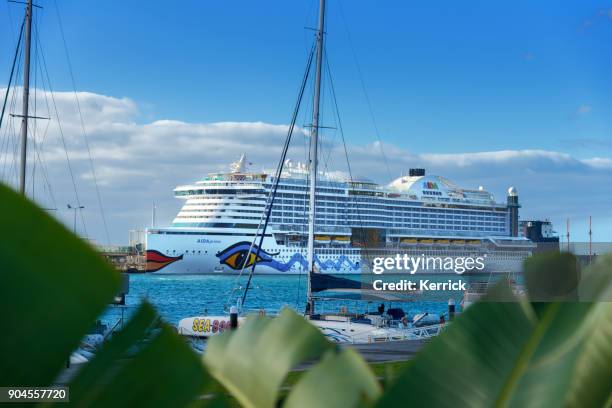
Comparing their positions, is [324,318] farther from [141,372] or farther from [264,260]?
[264,260]

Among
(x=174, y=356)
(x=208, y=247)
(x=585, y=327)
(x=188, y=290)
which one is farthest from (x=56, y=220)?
(x=208, y=247)

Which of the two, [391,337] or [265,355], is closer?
[265,355]

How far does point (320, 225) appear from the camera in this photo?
40.9 meters

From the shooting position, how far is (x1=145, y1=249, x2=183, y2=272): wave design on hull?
3853 centimetres

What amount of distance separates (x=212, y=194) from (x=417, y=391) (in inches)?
1605

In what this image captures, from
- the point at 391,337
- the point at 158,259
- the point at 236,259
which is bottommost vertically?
the point at 391,337

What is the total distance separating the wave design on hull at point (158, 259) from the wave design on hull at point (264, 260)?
2354mm

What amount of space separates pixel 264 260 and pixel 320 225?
3.82m

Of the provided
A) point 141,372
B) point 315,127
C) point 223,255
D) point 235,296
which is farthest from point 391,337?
point 223,255

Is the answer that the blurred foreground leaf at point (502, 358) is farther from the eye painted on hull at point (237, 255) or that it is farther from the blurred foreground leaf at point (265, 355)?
the eye painted on hull at point (237, 255)

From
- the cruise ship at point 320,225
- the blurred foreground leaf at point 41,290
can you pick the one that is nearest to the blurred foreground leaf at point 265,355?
the blurred foreground leaf at point 41,290

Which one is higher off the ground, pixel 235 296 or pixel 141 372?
pixel 141 372

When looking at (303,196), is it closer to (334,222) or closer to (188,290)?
(334,222)

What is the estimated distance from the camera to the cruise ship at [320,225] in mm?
38969
